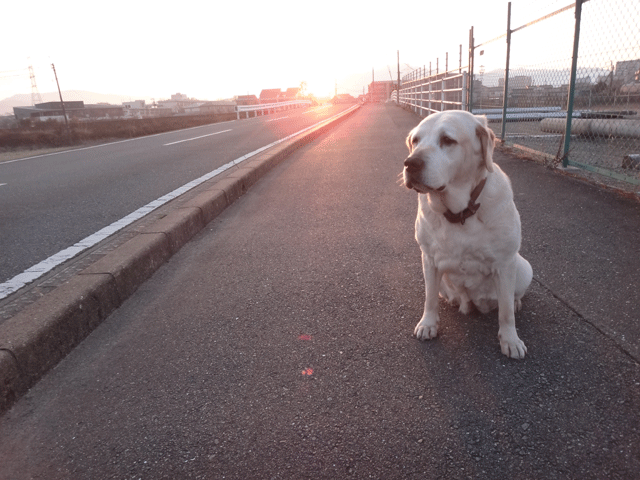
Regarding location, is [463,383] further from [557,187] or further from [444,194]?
[557,187]

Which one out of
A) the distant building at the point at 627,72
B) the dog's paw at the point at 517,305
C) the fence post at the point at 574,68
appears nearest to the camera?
the dog's paw at the point at 517,305

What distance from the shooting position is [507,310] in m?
2.11

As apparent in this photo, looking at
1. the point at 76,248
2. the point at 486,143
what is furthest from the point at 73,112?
the point at 486,143

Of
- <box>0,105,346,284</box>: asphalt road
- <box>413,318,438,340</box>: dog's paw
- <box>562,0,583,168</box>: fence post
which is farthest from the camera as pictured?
<box>562,0,583,168</box>: fence post

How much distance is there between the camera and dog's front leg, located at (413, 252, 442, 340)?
2.24 metres

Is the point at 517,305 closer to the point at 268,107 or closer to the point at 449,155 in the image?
the point at 449,155

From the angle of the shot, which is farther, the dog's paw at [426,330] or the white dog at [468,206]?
the dog's paw at [426,330]

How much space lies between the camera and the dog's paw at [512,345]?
2041mm

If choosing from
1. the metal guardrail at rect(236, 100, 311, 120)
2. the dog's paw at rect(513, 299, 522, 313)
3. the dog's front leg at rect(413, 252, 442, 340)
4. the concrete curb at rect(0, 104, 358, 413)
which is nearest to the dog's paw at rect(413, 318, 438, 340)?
the dog's front leg at rect(413, 252, 442, 340)

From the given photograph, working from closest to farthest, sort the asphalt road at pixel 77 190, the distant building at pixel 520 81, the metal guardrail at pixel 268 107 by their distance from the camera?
the asphalt road at pixel 77 190, the distant building at pixel 520 81, the metal guardrail at pixel 268 107

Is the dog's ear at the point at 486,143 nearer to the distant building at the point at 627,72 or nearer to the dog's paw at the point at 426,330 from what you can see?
the dog's paw at the point at 426,330

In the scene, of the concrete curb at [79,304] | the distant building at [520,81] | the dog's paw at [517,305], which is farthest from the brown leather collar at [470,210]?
the distant building at [520,81]

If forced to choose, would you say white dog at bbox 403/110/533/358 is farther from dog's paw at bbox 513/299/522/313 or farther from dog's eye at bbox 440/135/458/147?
dog's paw at bbox 513/299/522/313

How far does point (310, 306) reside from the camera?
104 inches
